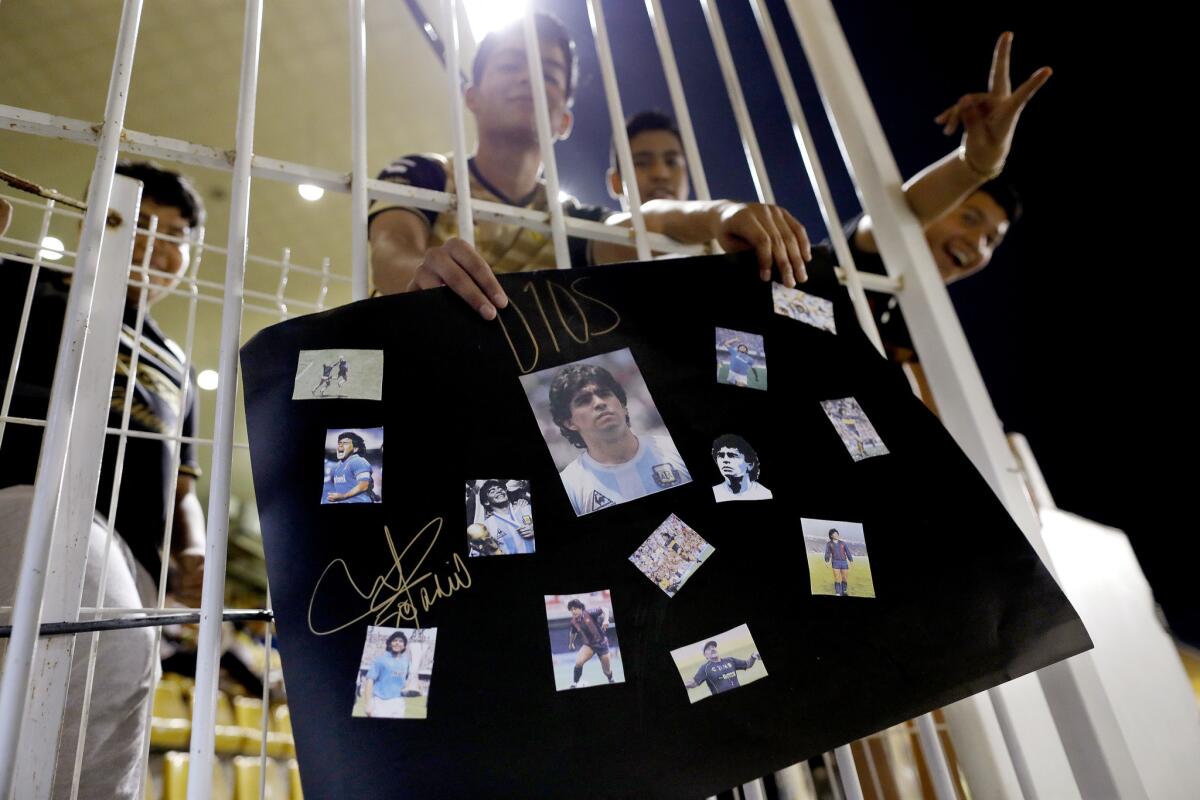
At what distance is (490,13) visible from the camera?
6.61 ft

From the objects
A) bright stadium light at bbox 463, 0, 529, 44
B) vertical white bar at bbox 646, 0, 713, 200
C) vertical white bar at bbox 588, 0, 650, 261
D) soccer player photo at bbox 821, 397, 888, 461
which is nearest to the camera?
soccer player photo at bbox 821, 397, 888, 461

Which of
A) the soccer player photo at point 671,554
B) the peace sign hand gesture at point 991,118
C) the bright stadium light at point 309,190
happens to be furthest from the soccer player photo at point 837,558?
the peace sign hand gesture at point 991,118

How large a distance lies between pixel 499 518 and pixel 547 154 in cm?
55

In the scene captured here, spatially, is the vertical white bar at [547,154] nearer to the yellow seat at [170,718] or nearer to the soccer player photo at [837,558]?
the soccer player photo at [837,558]

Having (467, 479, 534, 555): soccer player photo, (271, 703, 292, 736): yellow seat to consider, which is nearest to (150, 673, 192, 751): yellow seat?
(271, 703, 292, 736): yellow seat

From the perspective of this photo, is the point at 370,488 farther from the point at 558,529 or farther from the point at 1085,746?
Result: the point at 1085,746

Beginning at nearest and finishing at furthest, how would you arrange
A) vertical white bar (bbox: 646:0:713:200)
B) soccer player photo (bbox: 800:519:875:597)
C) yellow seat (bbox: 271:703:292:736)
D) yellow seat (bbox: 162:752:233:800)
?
soccer player photo (bbox: 800:519:875:597), vertical white bar (bbox: 646:0:713:200), yellow seat (bbox: 162:752:233:800), yellow seat (bbox: 271:703:292:736)

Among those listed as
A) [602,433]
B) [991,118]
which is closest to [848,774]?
[602,433]

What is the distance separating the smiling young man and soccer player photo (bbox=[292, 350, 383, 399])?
12 cm

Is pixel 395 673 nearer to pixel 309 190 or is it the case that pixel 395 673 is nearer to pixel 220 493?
pixel 220 493

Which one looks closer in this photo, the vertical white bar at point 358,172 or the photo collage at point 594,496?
the photo collage at point 594,496

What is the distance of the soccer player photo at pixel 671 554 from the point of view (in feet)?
2.07

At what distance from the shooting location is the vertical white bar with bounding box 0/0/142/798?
0.48 metres

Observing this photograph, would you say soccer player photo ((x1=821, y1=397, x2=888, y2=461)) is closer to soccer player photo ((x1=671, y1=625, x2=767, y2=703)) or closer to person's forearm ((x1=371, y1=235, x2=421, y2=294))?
soccer player photo ((x1=671, y1=625, x2=767, y2=703))
